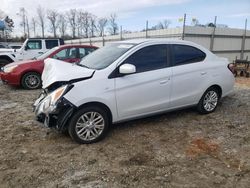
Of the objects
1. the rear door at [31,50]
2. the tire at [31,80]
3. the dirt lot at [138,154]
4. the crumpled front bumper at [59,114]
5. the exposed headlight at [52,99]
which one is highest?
the rear door at [31,50]

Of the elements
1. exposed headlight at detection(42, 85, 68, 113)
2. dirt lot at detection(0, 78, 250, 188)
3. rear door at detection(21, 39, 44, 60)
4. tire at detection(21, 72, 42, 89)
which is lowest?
dirt lot at detection(0, 78, 250, 188)

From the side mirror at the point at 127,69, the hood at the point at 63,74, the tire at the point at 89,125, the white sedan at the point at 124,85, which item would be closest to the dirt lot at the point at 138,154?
the tire at the point at 89,125

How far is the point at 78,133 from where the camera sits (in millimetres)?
4039

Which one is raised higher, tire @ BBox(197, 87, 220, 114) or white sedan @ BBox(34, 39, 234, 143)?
white sedan @ BBox(34, 39, 234, 143)

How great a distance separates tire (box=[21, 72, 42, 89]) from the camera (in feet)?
27.2

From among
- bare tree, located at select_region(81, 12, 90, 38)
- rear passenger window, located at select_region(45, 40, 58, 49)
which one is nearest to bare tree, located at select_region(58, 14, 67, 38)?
bare tree, located at select_region(81, 12, 90, 38)

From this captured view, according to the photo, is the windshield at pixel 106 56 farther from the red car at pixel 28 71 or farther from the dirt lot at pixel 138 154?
the red car at pixel 28 71

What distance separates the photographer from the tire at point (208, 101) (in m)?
5.44

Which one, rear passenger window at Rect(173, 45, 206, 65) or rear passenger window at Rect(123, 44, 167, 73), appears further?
rear passenger window at Rect(173, 45, 206, 65)

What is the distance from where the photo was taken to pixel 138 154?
12.4 ft

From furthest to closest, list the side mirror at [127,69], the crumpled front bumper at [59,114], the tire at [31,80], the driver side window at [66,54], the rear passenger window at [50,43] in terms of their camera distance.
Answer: the rear passenger window at [50,43], the driver side window at [66,54], the tire at [31,80], the side mirror at [127,69], the crumpled front bumper at [59,114]

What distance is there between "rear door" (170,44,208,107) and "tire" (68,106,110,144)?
1.48 metres

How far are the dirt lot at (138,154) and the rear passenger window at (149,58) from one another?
3.77ft

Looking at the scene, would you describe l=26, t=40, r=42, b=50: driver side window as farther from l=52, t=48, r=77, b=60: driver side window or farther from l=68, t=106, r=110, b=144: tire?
l=68, t=106, r=110, b=144: tire
